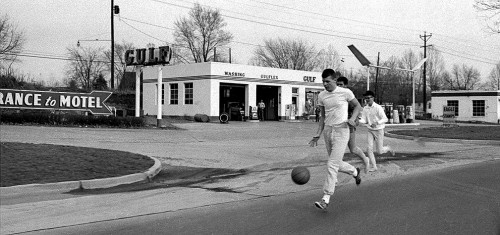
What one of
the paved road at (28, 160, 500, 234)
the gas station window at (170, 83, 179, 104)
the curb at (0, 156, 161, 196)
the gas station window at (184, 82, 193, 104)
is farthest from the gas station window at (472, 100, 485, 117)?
the curb at (0, 156, 161, 196)

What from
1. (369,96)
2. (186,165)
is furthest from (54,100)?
(369,96)

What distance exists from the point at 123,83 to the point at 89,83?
4.84 meters

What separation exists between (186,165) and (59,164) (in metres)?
3.43

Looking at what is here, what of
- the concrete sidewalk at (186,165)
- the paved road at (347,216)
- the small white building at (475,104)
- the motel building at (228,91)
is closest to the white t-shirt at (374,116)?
the concrete sidewalk at (186,165)

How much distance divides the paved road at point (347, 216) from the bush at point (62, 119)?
17.8 m

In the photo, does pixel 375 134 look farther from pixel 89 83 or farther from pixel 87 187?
pixel 89 83

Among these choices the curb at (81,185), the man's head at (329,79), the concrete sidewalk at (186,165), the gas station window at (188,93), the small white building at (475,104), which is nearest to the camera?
the concrete sidewalk at (186,165)

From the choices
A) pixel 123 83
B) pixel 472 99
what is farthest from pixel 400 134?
pixel 123 83

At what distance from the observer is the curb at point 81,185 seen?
8.31 metres

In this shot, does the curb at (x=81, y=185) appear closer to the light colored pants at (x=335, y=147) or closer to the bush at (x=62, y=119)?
the light colored pants at (x=335, y=147)

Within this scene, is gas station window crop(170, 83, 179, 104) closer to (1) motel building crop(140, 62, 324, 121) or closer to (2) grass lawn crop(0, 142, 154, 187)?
(1) motel building crop(140, 62, 324, 121)

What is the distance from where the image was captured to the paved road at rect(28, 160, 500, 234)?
6.01 meters

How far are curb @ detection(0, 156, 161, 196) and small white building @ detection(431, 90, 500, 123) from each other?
178 feet

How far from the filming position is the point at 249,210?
7180mm
